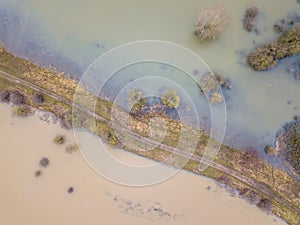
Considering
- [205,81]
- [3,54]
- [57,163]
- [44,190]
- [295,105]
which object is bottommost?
[44,190]

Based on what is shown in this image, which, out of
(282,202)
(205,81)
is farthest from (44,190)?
(282,202)

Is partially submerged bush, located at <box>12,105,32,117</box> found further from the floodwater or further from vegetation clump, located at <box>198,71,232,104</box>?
vegetation clump, located at <box>198,71,232,104</box>

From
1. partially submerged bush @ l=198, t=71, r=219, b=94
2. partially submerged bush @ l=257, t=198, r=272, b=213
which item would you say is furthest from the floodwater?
partially submerged bush @ l=198, t=71, r=219, b=94

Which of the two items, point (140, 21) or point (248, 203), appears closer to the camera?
point (248, 203)

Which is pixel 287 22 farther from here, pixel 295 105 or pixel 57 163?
pixel 57 163

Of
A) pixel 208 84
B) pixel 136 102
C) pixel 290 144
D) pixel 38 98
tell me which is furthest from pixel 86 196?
pixel 290 144

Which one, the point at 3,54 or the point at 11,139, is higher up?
the point at 3,54

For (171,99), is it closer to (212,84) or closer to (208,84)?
(208,84)
